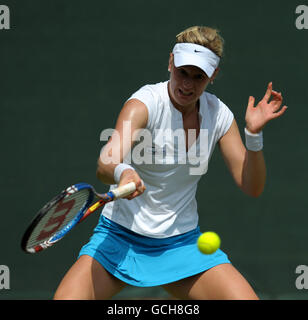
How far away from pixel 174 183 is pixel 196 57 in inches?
20.3

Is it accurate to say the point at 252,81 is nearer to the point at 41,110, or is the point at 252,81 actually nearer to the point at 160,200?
the point at 41,110

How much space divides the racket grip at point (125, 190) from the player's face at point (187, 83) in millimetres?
554

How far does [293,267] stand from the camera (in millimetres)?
3852

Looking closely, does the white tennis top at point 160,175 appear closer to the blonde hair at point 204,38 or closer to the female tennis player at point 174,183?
the female tennis player at point 174,183

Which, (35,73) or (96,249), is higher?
(35,73)

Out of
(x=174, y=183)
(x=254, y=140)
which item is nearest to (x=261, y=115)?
(x=254, y=140)

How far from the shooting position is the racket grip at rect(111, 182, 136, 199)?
2.01m

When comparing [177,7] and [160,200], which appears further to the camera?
[177,7]

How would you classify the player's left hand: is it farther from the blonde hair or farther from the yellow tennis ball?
the yellow tennis ball

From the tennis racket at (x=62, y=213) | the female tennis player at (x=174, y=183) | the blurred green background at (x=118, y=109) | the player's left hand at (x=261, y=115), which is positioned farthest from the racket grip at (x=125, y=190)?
the blurred green background at (x=118, y=109)

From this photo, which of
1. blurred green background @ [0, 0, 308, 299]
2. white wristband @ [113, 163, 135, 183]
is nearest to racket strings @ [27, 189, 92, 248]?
white wristband @ [113, 163, 135, 183]

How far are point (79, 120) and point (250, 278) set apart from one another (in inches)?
57.9
